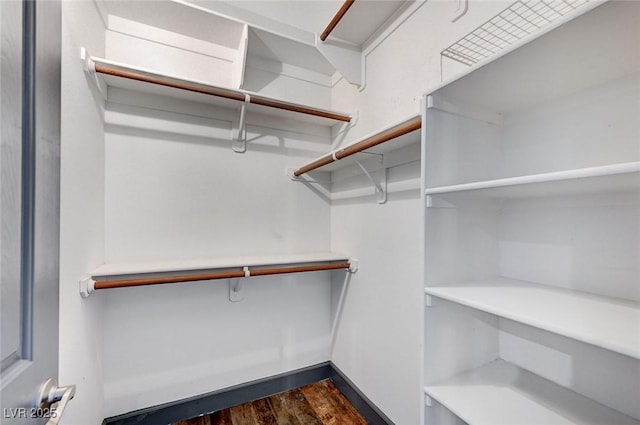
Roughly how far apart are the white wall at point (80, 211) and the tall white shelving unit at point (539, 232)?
119cm

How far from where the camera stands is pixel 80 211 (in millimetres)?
1062

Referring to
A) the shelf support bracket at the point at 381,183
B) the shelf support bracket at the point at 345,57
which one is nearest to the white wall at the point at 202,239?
the shelf support bracket at the point at 345,57

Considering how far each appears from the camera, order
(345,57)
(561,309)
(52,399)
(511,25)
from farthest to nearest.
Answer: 1. (345,57)
2. (511,25)
3. (561,309)
4. (52,399)

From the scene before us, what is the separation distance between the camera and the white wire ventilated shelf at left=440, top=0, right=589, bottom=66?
802 millimetres

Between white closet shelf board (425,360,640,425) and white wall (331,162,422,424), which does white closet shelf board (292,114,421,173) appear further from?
white closet shelf board (425,360,640,425)

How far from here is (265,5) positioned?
5.26ft

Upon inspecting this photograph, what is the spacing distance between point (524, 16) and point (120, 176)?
1.81 meters

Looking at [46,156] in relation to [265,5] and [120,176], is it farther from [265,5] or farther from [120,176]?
[265,5]

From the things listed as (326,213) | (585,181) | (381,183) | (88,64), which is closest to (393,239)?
(381,183)

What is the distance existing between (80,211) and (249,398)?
1.42m

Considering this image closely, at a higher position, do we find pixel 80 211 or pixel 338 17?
pixel 338 17

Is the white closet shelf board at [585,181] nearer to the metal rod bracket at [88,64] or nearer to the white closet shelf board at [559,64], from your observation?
the white closet shelf board at [559,64]

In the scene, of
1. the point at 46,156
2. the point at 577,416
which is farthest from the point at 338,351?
the point at 46,156

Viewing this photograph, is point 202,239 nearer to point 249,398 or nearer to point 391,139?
point 249,398
